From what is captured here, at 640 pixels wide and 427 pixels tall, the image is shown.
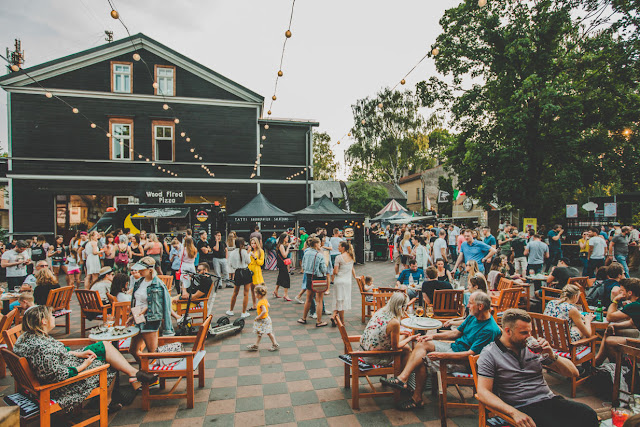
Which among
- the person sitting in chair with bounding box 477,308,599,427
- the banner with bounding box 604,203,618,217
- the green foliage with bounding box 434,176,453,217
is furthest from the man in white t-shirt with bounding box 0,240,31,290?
the green foliage with bounding box 434,176,453,217

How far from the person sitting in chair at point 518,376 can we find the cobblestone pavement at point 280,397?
901mm

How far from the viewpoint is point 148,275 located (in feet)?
14.6

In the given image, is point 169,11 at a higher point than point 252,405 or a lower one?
higher

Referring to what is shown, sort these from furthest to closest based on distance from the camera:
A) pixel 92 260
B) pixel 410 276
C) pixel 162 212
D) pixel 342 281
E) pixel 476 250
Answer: pixel 162 212 → pixel 92 260 → pixel 476 250 → pixel 410 276 → pixel 342 281

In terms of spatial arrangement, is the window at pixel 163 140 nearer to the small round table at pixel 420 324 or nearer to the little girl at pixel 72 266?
the little girl at pixel 72 266

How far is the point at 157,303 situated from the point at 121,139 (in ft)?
49.1

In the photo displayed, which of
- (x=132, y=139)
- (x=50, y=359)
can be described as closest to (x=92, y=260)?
(x=50, y=359)

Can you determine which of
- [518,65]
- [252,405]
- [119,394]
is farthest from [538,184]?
[119,394]

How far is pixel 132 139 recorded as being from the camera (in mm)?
16359

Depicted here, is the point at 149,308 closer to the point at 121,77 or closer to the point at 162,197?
the point at 162,197

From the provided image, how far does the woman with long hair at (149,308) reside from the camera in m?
4.21

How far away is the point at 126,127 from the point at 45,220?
5639 millimetres

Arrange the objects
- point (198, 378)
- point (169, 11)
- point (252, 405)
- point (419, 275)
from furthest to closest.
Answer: point (419, 275) < point (169, 11) < point (198, 378) < point (252, 405)

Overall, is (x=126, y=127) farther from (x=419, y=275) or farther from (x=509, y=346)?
(x=509, y=346)
